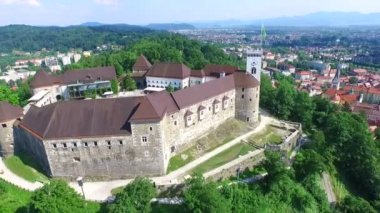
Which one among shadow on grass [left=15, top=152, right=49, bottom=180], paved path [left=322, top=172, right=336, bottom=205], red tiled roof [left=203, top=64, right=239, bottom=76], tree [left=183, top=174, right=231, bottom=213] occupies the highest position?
red tiled roof [left=203, top=64, right=239, bottom=76]

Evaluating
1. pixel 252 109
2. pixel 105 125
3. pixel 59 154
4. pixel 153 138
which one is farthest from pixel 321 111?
pixel 59 154

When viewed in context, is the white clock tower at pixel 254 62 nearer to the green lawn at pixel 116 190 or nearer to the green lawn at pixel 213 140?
the green lawn at pixel 213 140

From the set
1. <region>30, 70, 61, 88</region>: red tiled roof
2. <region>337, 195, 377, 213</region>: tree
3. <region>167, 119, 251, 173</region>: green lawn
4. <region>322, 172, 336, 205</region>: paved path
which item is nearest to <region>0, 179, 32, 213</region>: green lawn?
<region>167, 119, 251, 173</region>: green lawn

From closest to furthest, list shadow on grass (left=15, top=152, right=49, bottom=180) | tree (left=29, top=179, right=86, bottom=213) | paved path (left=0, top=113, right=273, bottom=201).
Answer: tree (left=29, top=179, right=86, bottom=213) < paved path (left=0, top=113, right=273, bottom=201) < shadow on grass (left=15, top=152, right=49, bottom=180)

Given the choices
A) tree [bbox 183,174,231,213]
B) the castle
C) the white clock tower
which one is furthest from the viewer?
the white clock tower

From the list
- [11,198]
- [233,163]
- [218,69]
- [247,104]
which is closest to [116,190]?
[11,198]

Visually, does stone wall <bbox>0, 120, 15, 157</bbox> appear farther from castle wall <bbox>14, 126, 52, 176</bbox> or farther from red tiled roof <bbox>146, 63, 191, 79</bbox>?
red tiled roof <bbox>146, 63, 191, 79</bbox>
